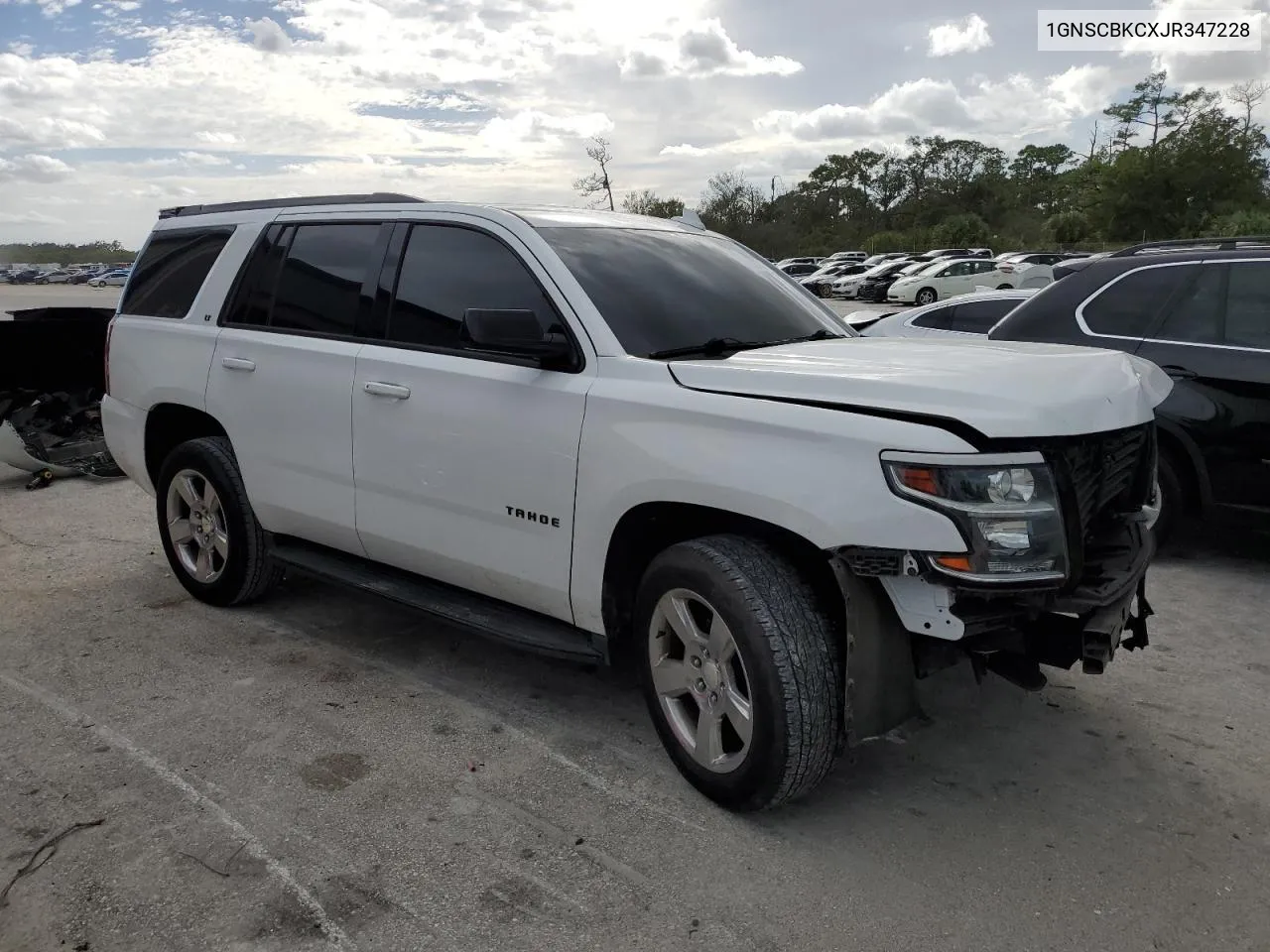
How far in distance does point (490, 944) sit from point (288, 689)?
1.88 m

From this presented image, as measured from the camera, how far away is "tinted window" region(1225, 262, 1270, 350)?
5.31m

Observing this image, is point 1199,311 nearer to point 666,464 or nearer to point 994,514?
point 994,514

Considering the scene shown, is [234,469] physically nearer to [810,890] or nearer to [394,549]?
[394,549]

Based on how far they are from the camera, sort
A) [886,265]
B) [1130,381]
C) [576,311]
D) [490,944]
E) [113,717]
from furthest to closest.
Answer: [886,265] → [113,717] → [576,311] → [1130,381] → [490,944]

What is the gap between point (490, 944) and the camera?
2.54 metres

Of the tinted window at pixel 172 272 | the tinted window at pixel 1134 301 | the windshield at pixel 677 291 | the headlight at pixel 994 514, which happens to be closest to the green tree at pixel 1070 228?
the tinted window at pixel 1134 301

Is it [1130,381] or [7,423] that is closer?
[1130,381]

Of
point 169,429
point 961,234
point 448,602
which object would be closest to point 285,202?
point 169,429

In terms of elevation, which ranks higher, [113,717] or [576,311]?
[576,311]

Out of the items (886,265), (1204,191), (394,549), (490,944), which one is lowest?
(490,944)

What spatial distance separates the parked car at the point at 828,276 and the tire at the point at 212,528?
34.8 meters

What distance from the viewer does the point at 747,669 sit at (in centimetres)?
291

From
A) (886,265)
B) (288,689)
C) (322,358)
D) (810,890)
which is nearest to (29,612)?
(288,689)

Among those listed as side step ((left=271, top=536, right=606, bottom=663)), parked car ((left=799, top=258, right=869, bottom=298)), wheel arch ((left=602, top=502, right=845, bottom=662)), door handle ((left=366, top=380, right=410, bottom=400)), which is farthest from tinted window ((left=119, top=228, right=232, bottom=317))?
parked car ((left=799, top=258, right=869, bottom=298))
